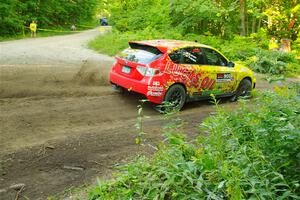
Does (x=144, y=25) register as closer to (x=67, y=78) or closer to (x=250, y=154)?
(x=67, y=78)

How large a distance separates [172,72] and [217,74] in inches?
67.1

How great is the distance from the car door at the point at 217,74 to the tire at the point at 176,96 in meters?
0.71

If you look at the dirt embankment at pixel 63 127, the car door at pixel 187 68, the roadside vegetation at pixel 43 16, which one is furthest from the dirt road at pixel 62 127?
the roadside vegetation at pixel 43 16

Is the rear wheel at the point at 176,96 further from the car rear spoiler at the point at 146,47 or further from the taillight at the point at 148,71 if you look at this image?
the car rear spoiler at the point at 146,47

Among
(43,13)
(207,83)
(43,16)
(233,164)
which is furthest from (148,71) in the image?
(43,13)

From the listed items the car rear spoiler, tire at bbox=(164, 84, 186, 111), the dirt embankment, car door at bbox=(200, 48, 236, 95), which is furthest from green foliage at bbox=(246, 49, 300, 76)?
the car rear spoiler

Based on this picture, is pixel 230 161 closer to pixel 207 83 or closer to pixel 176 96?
pixel 176 96

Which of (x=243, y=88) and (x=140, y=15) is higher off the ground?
(x=140, y=15)

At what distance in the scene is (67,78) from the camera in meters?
10.2

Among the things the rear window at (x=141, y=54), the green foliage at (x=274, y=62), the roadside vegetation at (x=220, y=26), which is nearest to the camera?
the rear window at (x=141, y=54)

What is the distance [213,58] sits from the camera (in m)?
8.76

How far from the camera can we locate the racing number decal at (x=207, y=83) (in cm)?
840

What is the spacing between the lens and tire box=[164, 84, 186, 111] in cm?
772

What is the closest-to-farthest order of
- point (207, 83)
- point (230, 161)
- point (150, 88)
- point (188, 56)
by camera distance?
point (230, 161)
point (150, 88)
point (188, 56)
point (207, 83)
